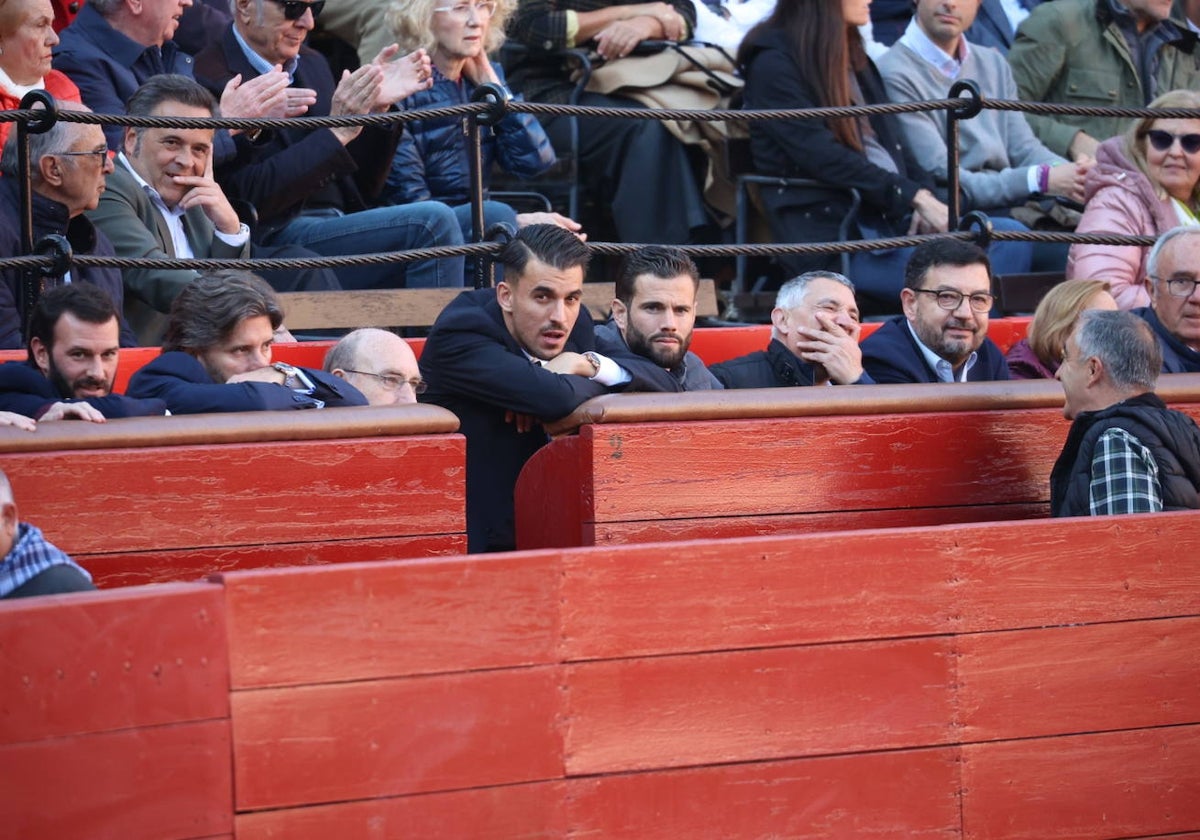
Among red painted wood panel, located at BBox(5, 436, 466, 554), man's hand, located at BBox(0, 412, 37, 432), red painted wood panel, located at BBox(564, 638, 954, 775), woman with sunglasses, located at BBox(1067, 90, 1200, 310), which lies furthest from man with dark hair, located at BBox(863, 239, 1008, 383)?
man's hand, located at BBox(0, 412, 37, 432)

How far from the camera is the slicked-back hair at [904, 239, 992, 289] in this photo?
17.8ft

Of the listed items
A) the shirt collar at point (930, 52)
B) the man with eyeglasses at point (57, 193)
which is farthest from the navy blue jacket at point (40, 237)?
the shirt collar at point (930, 52)

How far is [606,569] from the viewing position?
360cm

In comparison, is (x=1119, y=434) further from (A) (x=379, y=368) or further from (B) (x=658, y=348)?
(A) (x=379, y=368)

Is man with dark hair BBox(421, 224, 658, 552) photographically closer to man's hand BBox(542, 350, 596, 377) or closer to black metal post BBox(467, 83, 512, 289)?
man's hand BBox(542, 350, 596, 377)

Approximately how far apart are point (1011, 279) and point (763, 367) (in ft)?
6.46

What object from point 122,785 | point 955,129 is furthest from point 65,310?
point 955,129

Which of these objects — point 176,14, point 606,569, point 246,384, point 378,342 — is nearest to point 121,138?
point 176,14

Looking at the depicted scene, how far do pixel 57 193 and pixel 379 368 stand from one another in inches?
39.9

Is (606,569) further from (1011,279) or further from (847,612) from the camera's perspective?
(1011,279)

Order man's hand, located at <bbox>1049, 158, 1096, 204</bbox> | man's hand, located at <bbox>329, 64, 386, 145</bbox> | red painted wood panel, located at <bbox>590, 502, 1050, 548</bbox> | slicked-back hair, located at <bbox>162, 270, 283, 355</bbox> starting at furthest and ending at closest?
man's hand, located at <bbox>1049, 158, 1096, 204</bbox>, man's hand, located at <bbox>329, 64, 386, 145</bbox>, slicked-back hair, located at <bbox>162, 270, 283, 355</bbox>, red painted wood panel, located at <bbox>590, 502, 1050, 548</bbox>

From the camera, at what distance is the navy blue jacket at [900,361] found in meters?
5.34

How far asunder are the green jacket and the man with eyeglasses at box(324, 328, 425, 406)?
4.01m

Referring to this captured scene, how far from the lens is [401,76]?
237 inches
